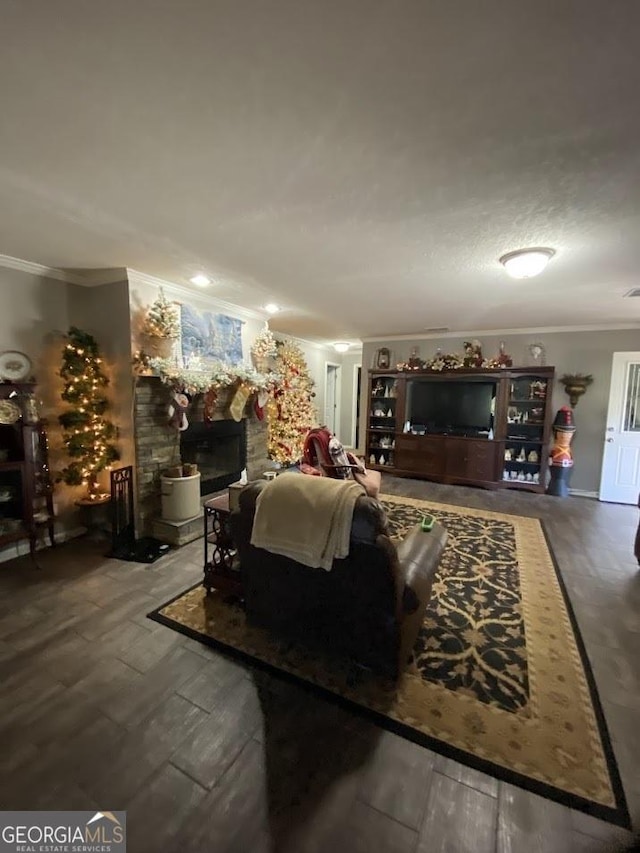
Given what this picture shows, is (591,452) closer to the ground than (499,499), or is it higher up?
higher up

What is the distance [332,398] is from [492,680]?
7.12 metres

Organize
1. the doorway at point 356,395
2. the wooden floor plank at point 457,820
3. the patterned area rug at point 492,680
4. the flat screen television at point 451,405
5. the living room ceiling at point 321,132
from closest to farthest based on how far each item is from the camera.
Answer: the living room ceiling at point 321,132 < the wooden floor plank at point 457,820 < the patterned area rug at point 492,680 < the flat screen television at point 451,405 < the doorway at point 356,395

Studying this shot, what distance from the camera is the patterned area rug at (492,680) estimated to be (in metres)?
1.47

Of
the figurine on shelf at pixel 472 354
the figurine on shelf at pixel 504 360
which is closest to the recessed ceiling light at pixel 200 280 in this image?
the figurine on shelf at pixel 472 354

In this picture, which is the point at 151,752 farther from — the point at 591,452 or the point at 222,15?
the point at 591,452

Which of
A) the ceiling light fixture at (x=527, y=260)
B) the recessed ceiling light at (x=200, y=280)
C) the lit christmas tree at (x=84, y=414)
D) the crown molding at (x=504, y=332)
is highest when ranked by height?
the crown molding at (x=504, y=332)

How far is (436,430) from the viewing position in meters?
6.04

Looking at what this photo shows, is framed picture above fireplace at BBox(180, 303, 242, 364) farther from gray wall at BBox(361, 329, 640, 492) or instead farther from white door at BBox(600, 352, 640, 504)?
white door at BBox(600, 352, 640, 504)

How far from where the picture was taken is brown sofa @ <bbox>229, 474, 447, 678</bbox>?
1.65 meters

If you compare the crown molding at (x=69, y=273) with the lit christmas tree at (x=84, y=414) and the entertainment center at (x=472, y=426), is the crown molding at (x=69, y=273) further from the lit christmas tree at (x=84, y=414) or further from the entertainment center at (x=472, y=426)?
the entertainment center at (x=472, y=426)

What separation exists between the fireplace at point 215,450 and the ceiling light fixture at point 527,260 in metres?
3.34

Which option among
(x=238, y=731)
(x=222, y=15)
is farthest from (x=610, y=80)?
(x=238, y=731)

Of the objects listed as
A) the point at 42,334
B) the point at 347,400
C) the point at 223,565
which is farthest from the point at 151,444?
the point at 347,400

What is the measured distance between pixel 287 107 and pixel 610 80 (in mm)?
1099
